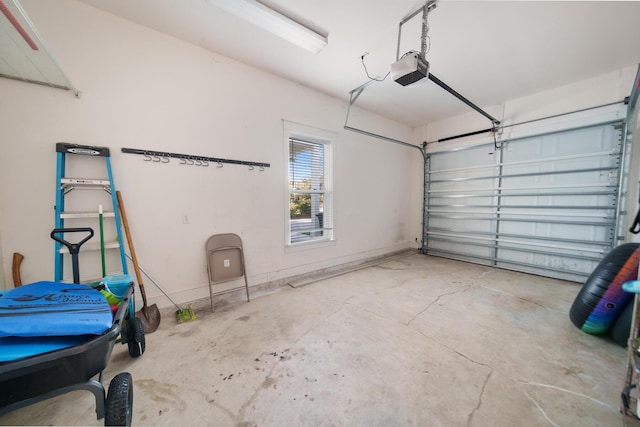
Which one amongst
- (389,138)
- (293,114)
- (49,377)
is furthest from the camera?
(389,138)

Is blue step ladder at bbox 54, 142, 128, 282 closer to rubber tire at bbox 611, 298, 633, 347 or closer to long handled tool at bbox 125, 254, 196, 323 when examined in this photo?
long handled tool at bbox 125, 254, 196, 323

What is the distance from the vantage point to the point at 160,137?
2.43 metres

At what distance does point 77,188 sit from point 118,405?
204 cm

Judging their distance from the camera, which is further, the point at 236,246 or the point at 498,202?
the point at 498,202

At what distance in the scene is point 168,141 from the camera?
8.13ft

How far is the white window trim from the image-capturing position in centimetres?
337

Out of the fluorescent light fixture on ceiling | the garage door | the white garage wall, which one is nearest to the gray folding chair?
the white garage wall

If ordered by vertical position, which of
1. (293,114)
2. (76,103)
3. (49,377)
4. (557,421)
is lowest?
(557,421)

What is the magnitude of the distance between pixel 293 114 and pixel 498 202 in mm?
4152

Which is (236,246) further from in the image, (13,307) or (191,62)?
(191,62)

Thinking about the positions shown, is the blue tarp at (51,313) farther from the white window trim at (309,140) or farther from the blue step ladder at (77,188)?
the white window trim at (309,140)

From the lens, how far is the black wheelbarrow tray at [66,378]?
33.4 inches

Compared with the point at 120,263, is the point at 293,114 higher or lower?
higher

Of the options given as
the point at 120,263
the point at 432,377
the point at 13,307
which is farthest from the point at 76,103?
the point at 432,377
